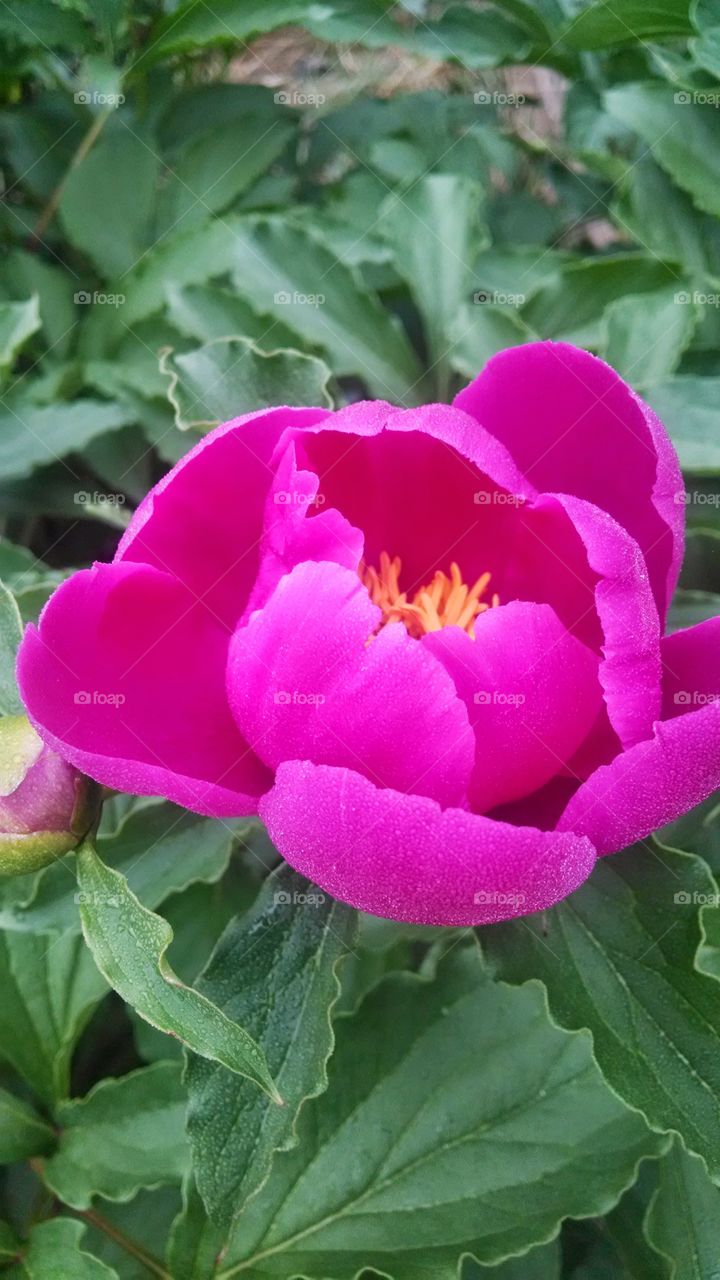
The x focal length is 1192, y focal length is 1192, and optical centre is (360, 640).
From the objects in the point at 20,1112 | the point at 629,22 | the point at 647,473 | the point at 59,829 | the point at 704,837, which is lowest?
the point at 20,1112

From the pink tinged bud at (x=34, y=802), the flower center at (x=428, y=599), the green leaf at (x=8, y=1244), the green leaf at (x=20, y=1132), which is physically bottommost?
the green leaf at (x=8, y=1244)

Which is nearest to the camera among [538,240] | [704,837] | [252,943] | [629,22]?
[252,943]

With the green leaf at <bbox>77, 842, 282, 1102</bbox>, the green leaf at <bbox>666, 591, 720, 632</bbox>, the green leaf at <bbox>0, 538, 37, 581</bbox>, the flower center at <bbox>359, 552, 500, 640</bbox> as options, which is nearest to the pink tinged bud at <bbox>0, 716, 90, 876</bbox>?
the green leaf at <bbox>77, 842, 282, 1102</bbox>

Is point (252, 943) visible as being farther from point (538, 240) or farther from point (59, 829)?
point (538, 240)

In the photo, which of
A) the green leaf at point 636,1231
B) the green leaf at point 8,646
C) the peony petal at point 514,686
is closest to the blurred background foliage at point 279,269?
the green leaf at point 636,1231

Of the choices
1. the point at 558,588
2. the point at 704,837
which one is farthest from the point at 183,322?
the point at 704,837

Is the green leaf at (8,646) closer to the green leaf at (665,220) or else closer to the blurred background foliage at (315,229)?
the blurred background foliage at (315,229)

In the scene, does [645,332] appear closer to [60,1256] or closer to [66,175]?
[66,175]

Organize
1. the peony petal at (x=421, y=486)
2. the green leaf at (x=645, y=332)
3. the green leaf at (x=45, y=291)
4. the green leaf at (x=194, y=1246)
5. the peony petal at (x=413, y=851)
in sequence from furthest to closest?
1. the green leaf at (x=45, y=291)
2. the green leaf at (x=645, y=332)
3. the green leaf at (x=194, y=1246)
4. the peony petal at (x=421, y=486)
5. the peony petal at (x=413, y=851)
